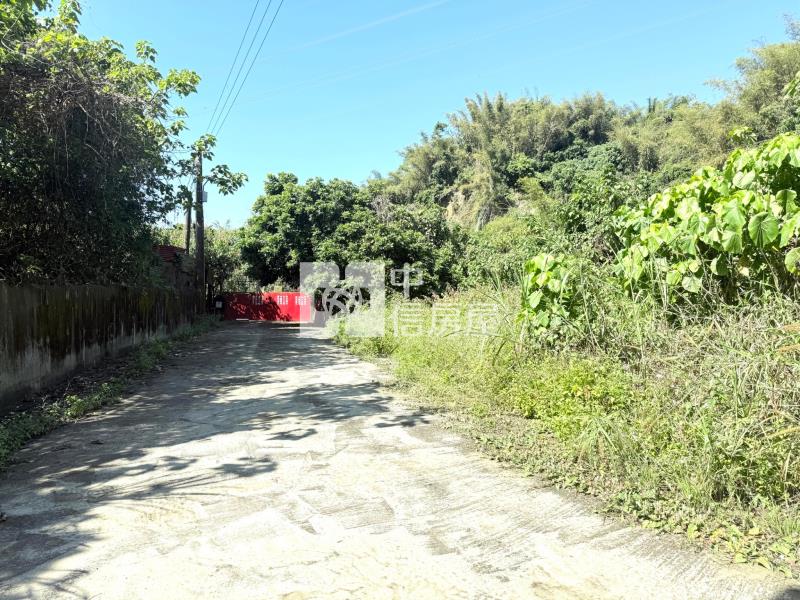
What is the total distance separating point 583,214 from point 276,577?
8038 mm

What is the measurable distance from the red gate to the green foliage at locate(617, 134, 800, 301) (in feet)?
76.7

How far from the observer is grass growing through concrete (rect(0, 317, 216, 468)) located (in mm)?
4656

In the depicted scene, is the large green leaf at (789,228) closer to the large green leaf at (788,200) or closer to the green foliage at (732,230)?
the green foliage at (732,230)

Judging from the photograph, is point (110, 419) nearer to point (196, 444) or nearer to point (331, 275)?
point (196, 444)

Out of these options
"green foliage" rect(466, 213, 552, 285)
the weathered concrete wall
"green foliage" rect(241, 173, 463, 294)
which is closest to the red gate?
"green foliage" rect(241, 173, 463, 294)

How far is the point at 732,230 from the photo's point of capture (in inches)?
156

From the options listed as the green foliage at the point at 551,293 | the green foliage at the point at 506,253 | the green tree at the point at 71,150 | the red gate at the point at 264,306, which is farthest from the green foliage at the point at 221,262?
the green foliage at the point at 551,293

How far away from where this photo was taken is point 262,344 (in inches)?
540

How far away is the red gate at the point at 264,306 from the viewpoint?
89.4 ft

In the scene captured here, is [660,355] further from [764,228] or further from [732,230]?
[764,228]

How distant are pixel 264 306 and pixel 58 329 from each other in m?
20.6

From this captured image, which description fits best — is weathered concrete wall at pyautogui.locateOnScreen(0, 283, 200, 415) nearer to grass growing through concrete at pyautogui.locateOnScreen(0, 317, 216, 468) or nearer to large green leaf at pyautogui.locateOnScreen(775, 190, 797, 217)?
grass growing through concrete at pyautogui.locateOnScreen(0, 317, 216, 468)

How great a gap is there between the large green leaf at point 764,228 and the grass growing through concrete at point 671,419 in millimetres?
487

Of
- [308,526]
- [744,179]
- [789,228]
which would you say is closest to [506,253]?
[744,179]
